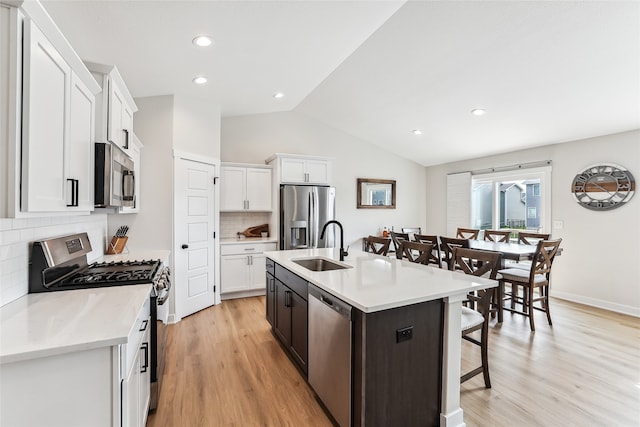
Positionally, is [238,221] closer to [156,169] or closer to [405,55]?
[156,169]

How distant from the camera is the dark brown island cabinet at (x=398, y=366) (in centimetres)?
154

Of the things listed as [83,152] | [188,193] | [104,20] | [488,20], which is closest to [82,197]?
[83,152]

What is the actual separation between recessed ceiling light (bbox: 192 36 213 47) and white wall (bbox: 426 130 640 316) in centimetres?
495

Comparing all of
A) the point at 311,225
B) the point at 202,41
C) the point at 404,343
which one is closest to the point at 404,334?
the point at 404,343

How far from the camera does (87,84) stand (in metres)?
1.70

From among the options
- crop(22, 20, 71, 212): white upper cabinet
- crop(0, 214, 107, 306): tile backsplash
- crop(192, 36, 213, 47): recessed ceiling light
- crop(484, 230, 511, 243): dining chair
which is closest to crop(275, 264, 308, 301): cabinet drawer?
crop(22, 20, 71, 212): white upper cabinet

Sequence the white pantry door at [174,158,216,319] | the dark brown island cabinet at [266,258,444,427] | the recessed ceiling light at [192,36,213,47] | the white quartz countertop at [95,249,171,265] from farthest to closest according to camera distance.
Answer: the white pantry door at [174,158,216,319]
the white quartz countertop at [95,249,171,265]
the recessed ceiling light at [192,36,213,47]
the dark brown island cabinet at [266,258,444,427]

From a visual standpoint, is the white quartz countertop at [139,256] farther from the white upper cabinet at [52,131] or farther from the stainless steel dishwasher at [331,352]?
the stainless steel dishwasher at [331,352]

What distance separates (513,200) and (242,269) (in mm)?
4775

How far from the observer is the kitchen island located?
1.54 m

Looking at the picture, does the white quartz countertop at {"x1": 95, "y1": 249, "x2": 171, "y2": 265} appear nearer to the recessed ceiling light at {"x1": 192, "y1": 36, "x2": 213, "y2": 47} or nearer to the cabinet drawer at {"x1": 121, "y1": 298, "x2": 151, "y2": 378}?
the cabinet drawer at {"x1": 121, "y1": 298, "x2": 151, "y2": 378}

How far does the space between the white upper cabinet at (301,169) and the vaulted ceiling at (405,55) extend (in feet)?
3.01

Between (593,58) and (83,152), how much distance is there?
416 centimetres

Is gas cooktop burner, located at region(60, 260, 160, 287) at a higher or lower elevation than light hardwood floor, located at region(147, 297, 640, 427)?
higher
